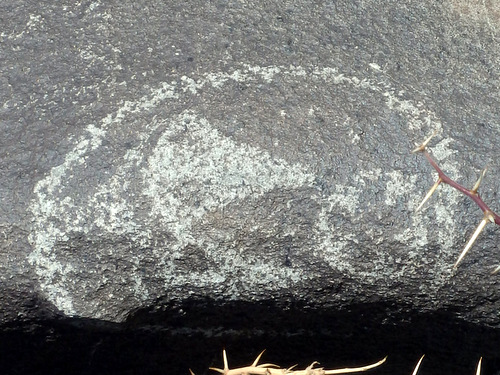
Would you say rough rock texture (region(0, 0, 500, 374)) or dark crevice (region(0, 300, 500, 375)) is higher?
rough rock texture (region(0, 0, 500, 374))

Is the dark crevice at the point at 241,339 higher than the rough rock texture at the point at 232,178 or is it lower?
lower

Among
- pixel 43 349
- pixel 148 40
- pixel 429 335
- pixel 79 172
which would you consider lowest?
pixel 43 349

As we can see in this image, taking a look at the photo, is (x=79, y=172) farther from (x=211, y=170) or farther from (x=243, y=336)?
(x=243, y=336)

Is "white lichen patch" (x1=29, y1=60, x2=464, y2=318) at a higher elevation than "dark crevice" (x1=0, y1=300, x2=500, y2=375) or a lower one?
higher

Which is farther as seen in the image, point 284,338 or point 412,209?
point 284,338

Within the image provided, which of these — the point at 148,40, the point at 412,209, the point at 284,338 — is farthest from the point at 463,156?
the point at 148,40

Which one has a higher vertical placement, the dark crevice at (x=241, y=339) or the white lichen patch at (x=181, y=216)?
the white lichen patch at (x=181, y=216)

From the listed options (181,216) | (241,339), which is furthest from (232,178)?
(241,339)

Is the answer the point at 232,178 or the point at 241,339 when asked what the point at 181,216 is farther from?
the point at 241,339
